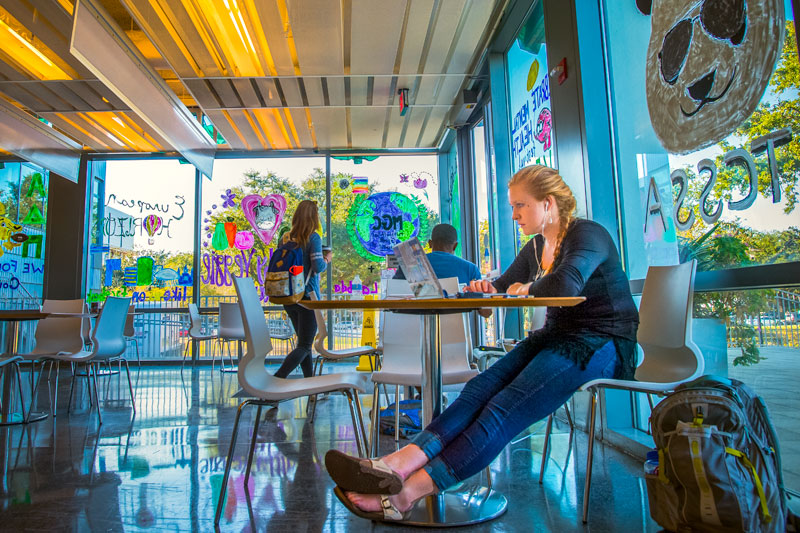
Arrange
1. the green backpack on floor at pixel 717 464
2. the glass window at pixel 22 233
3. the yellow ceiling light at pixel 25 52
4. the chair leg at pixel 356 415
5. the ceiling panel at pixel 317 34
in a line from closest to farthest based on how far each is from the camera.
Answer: the green backpack on floor at pixel 717 464 → the chair leg at pixel 356 415 → the ceiling panel at pixel 317 34 → the yellow ceiling light at pixel 25 52 → the glass window at pixel 22 233

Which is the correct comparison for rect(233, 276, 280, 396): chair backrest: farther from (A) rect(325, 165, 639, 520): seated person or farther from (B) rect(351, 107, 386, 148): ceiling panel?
(B) rect(351, 107, 386, 148): ceiling panel

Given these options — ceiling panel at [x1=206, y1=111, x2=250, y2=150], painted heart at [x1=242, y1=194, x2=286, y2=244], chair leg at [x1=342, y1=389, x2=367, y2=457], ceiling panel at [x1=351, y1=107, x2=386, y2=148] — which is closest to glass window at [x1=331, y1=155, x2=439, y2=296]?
ceiling panel at [x1=351, y1=107, x2=386, y2=148]

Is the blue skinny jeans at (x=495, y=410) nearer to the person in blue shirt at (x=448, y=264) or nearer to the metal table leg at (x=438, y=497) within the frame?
the metal table leg at (x=438, y=497)

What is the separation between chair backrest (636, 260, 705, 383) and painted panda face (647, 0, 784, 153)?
23.3 inches

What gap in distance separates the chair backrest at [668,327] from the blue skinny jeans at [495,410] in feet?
1.25

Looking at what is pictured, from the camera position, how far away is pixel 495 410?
1.54m

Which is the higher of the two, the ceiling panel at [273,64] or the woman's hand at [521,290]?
the ceiling panel at [273,64]

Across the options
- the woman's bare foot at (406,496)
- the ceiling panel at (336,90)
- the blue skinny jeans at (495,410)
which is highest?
the ceiling panel at (336,90)

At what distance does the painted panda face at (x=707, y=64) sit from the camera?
5.97 feet

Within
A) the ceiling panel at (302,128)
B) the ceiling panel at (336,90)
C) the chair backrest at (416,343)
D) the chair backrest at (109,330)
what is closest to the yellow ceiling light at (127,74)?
the ceiling panel at (302,128)

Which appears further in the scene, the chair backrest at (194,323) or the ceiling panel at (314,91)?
the chair backrest at (194,323)

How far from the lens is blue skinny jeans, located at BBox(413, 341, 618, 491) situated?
1454 mm

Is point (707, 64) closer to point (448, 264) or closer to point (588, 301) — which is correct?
point (588, 301)

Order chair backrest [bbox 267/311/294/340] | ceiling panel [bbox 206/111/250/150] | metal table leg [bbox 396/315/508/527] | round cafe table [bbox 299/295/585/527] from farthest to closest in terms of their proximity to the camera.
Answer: chair backrest [bbox 267/311/294/340]
ceiling panel [bbox 206/111/250/150]
metal table leg [bbox 396/315/508/527]
round cafe table [bbox 299/295/585/527]
